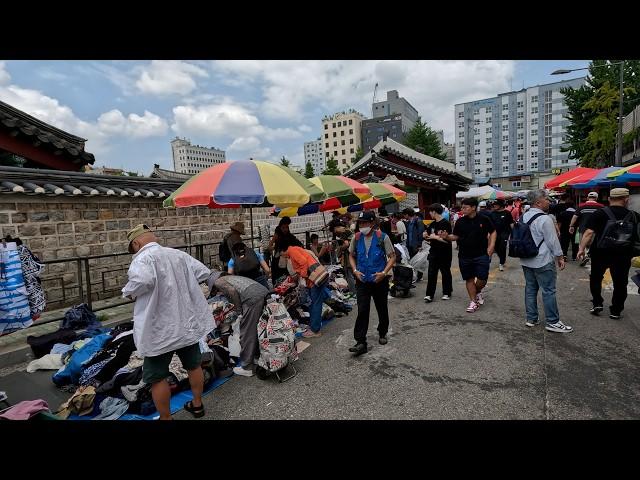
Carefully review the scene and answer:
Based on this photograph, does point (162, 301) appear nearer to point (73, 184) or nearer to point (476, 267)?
point (476, 267)

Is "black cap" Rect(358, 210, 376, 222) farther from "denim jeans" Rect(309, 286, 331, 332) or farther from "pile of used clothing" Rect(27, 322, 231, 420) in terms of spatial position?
"pile of used clothing" Rect(27, 322, 231, 420)

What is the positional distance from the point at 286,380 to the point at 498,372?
2291 millimetres

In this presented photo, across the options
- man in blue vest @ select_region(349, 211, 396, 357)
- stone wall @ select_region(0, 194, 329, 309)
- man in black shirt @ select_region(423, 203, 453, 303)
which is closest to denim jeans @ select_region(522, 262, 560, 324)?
man in black shirt @ select_region(423, 203, 453, 303)

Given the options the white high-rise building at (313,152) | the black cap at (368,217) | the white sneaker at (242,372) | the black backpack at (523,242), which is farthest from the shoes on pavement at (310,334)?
the white high-rise building at (313,152)

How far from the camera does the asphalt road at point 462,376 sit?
300 centimetres

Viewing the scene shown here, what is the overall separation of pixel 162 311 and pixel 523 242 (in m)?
4.46

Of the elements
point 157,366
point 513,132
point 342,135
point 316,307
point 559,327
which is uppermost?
point 342,135

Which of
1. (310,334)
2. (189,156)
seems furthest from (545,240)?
(189,156)

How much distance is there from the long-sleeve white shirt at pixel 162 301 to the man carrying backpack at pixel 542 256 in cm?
421

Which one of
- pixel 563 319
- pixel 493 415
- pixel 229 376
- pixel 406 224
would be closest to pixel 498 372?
pixel 493 415

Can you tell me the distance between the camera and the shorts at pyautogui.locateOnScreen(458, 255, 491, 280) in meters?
5.35

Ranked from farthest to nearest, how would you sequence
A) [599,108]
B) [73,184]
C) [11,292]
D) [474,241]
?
[599,108], [73,184], [474,241], [11,292]

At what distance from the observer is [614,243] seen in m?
4.59
